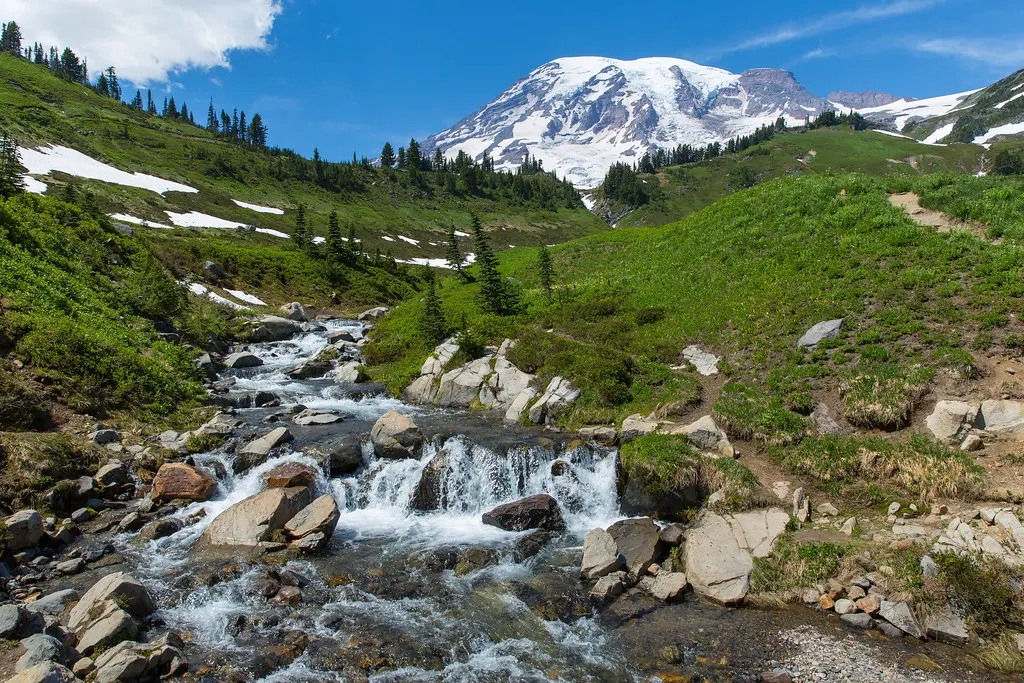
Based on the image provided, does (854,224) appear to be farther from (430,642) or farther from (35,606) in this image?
(35,606)

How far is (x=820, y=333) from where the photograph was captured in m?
20.4

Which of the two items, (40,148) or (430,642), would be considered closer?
(430,642)

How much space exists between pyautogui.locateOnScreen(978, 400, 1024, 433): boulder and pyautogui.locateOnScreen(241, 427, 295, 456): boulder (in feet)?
74.2

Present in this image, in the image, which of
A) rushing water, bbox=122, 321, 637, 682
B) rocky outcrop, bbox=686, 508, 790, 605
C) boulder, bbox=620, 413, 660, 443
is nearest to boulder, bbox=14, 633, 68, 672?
rushing water, bbox=122, 321, 637, 682

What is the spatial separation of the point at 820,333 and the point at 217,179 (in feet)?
550

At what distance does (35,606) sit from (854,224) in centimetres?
3610

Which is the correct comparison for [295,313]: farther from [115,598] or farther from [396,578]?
[115,598]

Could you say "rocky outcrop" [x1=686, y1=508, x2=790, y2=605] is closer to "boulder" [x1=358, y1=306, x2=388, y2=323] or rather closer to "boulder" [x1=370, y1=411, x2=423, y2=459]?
"boulder" [x1=370, y1=411, x2=423, y2=459]

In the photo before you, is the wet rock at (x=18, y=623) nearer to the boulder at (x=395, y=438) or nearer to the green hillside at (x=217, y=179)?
the boulder at (x=395, y=438)

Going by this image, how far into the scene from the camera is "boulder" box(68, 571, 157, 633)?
31.7ft

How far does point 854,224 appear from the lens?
28.1 metres

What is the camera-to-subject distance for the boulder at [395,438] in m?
18.7

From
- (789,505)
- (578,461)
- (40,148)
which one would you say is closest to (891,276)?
(789,505)

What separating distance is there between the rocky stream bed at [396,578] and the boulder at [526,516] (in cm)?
4
